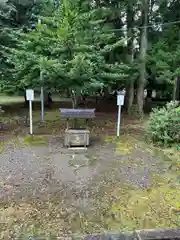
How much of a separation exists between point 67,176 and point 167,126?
3665 millimetres

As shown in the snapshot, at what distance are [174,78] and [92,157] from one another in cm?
674

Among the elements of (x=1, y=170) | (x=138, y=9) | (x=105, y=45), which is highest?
(x=138, y=9)

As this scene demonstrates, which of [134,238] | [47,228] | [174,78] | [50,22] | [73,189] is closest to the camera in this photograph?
[134,238]

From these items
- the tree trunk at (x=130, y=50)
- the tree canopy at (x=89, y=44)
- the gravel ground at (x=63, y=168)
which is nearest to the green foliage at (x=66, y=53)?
the tree canopy at (x=89, y=44)

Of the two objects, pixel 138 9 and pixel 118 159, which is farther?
pixel 138 9

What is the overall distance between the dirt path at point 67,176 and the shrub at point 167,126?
0.75 meters

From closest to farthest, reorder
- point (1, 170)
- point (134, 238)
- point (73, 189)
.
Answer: point (134, 238) < point (73, 189) < point (1, 170)

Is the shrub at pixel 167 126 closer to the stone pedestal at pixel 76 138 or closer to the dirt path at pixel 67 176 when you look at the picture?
the dirt path at pixel 67 176

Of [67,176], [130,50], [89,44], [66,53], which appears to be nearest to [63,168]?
[67,176]

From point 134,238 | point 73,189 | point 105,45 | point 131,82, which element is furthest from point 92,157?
point 131,82

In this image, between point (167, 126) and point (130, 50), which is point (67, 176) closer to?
point (167, 126)

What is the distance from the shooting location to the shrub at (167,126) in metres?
7.71

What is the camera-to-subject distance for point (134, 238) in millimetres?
2855

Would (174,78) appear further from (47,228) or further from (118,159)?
(47,228)
